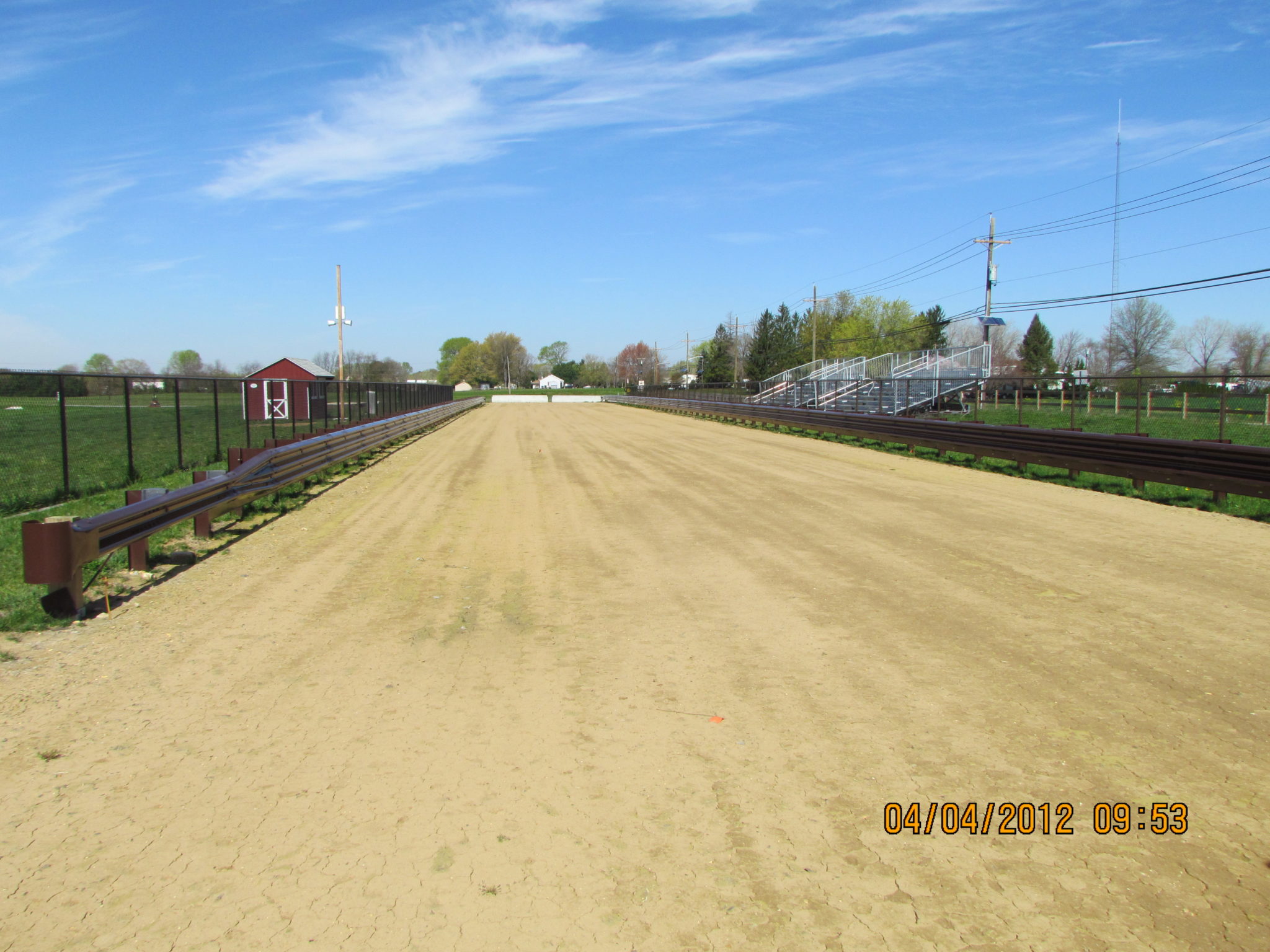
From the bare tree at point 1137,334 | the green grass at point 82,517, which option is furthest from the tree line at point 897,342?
the green grass at point 82,517

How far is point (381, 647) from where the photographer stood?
6066mm

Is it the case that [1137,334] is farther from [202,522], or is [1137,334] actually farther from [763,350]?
[202,522]

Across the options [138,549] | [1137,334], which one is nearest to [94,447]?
[138,549]

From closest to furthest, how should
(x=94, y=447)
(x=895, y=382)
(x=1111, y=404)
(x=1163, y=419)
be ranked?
(x=94, y=447)
(x=1163, y=419)
(x=895, y=382)
(x=1111, y=404)

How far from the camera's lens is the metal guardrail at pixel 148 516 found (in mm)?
6266

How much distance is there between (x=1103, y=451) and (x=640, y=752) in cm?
1326

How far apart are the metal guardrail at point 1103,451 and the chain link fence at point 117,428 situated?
14.2m

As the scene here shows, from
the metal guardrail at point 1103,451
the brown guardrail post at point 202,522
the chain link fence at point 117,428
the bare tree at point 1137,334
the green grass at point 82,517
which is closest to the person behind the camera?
the green grass at point 82,517

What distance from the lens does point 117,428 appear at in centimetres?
2705

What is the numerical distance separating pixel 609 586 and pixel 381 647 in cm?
241

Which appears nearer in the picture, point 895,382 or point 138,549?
point 138,549

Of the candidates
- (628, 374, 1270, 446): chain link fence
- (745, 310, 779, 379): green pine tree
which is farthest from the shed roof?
(745, 310, 779, 379): green pine tree

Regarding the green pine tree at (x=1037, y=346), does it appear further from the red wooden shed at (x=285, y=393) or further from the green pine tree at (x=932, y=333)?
the red wooden shed at (x=285, y=393)

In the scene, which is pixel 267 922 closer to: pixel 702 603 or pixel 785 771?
pixel 785 771
